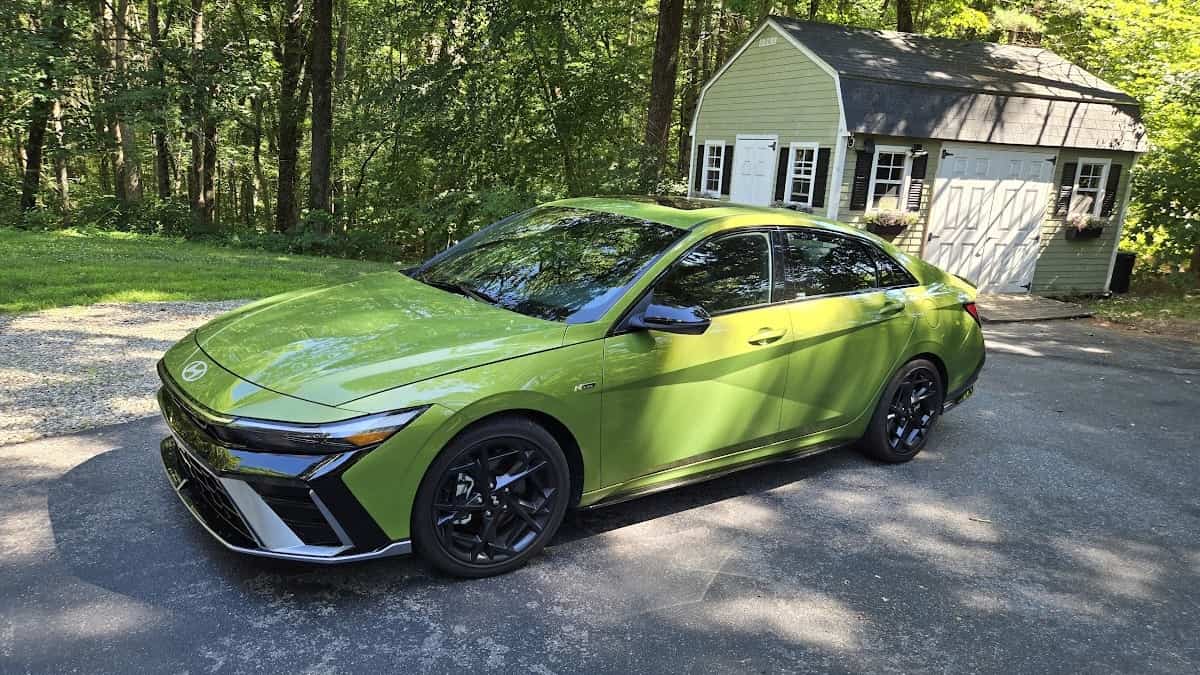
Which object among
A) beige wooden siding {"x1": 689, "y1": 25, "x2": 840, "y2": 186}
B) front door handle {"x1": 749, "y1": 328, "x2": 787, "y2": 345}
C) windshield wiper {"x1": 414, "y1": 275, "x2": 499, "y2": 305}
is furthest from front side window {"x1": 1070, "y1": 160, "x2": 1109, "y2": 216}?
windshield wiper {"x1": 414, "y1": 275, "x2": 499, "y2": 305}

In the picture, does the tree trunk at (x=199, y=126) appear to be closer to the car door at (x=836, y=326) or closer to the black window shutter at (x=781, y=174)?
the black window shutter at (x=781, y=174)

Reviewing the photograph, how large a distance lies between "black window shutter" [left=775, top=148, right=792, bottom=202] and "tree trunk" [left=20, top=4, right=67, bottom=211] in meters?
14.9

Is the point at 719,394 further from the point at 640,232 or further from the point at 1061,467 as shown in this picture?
the point at 1061,467

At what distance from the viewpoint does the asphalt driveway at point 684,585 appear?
2.82 m

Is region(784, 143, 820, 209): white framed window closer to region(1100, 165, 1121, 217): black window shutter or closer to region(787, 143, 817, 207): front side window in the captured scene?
region(787, 143, 817, 207): front side window

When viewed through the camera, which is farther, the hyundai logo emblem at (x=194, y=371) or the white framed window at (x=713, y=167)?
the white framed window at (x=713, y=167)

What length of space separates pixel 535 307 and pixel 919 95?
11.2m

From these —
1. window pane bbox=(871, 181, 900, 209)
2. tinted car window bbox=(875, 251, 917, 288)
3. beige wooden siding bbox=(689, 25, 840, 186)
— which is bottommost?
tinted car window bbox=(875, 251, 917, 288)

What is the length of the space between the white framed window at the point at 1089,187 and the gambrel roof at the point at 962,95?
39 cm

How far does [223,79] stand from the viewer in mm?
17422

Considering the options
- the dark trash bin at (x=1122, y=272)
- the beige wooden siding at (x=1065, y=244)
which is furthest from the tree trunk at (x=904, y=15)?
the dark trash bin at (x=1122, y=272)

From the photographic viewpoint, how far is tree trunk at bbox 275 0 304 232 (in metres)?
19.6

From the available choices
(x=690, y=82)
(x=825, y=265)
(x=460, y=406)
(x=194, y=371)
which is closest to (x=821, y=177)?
(x=825, y=265)

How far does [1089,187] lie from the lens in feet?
46.6
